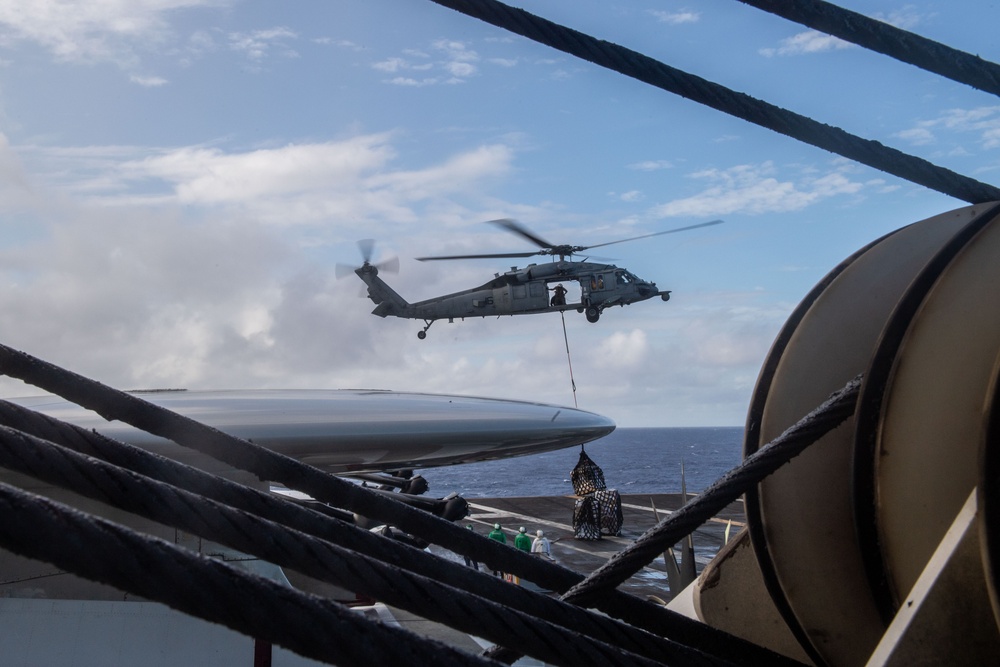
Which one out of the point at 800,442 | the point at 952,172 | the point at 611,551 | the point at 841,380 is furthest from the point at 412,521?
the point at 611,551

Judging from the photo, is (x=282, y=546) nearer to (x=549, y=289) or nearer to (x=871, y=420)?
(x=871, y=420)

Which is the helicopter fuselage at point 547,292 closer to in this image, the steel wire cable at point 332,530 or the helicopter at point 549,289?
the helicopter at point 549,289

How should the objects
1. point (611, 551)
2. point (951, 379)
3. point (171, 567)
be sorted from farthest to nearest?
point (611, 551) → point (951, 379) → point (171, 567)

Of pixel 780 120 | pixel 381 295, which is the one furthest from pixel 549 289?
pixel 780 120

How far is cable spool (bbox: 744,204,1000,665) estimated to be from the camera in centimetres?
231

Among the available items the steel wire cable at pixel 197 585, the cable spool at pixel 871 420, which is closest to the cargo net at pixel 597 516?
the cable spool at pixel 871 420

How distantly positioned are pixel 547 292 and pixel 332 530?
3317cm

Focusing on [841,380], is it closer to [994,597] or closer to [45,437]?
Result: [994,597]

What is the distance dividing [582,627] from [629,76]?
1.61 metres

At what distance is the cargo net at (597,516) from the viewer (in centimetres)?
2958

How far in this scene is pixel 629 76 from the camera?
2.70 meters

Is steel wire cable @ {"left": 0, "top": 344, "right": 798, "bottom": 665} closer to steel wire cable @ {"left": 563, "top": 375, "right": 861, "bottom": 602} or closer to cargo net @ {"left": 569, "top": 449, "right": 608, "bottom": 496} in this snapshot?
steel wire cable @ {"left": 563, "top": 375, "right": 861, "bottom": 602}

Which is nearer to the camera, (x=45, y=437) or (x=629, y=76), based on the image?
(x=45, y=437)

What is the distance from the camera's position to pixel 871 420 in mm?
2449
